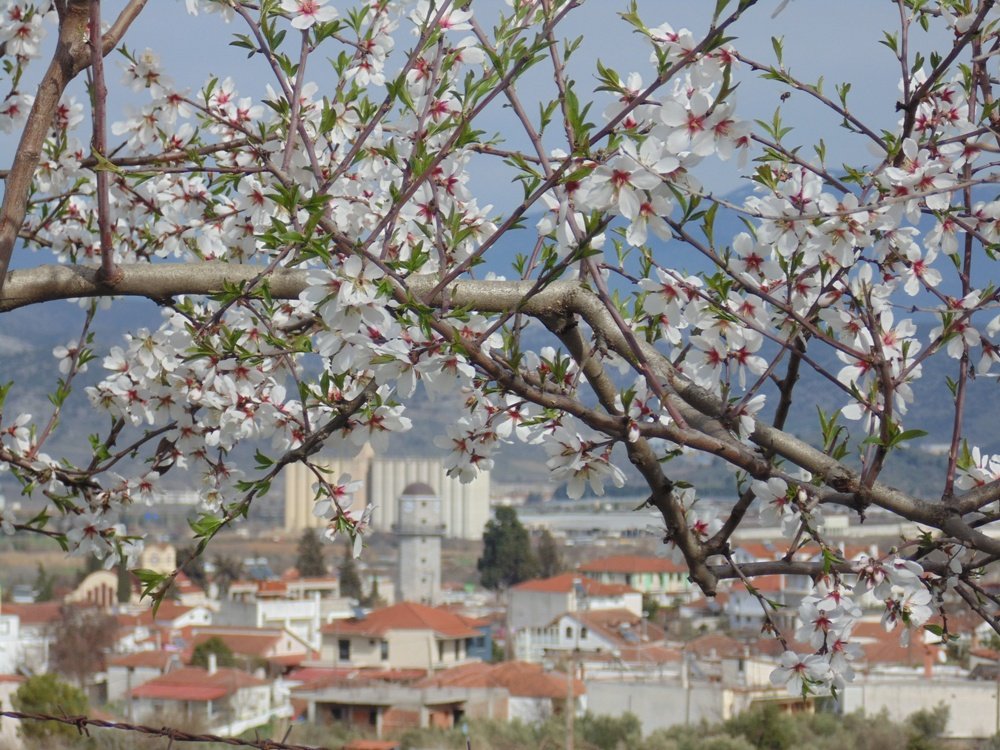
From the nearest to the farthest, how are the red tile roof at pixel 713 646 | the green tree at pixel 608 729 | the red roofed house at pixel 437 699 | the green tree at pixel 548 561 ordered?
the green tree at pixel 608 729 < the red roofed house at pixel 437 699 < the red tile roof at pixel 713 646 < the green tree at pixel 548 561

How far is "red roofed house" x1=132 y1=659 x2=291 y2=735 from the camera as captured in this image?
92.4 feet

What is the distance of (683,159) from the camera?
1788 millimetres

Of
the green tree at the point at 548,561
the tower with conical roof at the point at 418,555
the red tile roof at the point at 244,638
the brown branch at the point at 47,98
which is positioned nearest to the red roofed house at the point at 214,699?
the red tile roof at the point at 244,638

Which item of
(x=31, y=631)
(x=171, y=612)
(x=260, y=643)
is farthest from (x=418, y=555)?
(x=260, y=643)

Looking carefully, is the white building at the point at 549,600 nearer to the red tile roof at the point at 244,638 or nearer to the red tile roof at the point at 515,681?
the red tile roof at the point at 244,638

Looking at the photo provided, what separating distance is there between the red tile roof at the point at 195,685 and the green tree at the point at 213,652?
2.55m

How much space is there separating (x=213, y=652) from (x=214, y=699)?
7.25 m

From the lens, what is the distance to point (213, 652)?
36938mm

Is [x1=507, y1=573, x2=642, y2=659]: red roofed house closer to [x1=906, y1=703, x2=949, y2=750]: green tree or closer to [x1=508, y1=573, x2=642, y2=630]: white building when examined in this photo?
[x1=508, y1=573, x2=642, y2=630]: white building

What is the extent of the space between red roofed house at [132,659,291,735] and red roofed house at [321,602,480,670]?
6462mm

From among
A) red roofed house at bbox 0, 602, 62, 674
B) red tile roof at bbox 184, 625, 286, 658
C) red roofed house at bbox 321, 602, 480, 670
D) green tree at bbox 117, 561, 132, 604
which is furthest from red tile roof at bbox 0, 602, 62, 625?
green tree at bbox 117, 561, 132, 604

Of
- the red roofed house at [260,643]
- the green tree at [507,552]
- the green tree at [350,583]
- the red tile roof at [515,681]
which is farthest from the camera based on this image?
the green tree at [507,552]

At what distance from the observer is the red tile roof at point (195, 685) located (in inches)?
1158

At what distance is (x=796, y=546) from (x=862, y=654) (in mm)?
213
